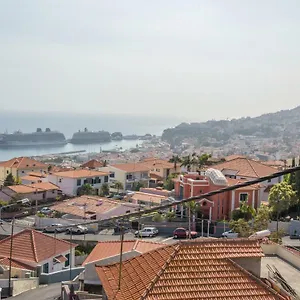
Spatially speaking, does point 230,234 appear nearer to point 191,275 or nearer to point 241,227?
point 241,227

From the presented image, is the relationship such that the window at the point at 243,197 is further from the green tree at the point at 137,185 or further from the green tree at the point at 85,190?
the green tree at the point at 137,185

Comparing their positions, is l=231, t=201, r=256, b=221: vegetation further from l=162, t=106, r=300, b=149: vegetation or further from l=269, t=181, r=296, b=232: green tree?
l=162, t=106, r=300, b=149: vegetation

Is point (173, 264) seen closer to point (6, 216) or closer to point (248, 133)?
point (6, 216)

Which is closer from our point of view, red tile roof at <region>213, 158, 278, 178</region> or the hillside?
red tile roof at <region>213, 158, 278, 178</region>

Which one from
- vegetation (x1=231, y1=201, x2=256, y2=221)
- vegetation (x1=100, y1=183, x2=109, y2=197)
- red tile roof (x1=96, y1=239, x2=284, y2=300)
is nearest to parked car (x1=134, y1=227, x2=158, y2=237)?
vegetation (x1=231, y1=201, x2=256, y2=221)

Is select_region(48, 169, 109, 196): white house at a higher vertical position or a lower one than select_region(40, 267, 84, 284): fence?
higher

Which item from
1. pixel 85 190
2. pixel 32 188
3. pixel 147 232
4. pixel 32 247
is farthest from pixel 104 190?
pixel 32 247

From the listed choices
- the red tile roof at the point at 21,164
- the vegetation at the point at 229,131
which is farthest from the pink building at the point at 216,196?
the vegetation at the point at 229,131
